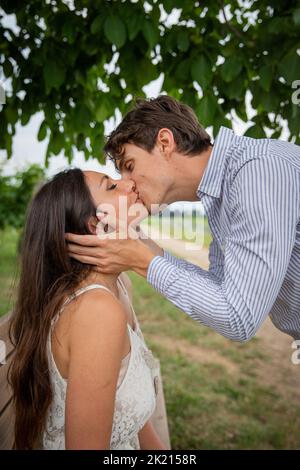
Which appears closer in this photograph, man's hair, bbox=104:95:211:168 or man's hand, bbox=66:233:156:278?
man's hand, bbox=66:233:156:278

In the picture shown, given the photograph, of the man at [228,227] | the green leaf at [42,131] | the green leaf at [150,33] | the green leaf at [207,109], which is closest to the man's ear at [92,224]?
the man at [228,227]

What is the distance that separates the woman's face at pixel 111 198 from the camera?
74.1 inches

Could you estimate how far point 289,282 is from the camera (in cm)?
189

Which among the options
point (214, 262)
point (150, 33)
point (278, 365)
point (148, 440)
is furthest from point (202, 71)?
point (278, 365)

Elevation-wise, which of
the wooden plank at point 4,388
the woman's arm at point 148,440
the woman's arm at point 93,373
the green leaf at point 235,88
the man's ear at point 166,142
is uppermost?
the green leaf at point 235,88

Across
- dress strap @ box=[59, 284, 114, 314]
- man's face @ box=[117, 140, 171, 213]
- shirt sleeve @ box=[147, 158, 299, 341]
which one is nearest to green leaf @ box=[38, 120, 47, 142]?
man's face @ box=[117, 140, 171, 213]

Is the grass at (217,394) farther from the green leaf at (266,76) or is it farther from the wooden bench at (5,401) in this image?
the green leaf at (266,76)

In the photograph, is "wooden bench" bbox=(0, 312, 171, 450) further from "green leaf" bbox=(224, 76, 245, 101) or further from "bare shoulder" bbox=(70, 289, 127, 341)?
"green leaf" bbox=(224, 76, 245, 101)

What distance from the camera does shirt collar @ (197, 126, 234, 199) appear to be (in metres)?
1.99

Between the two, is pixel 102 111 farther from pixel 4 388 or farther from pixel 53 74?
pixel 4 388

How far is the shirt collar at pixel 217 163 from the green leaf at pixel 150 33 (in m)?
0.62

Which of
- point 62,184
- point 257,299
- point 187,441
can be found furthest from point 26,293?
point 187,441

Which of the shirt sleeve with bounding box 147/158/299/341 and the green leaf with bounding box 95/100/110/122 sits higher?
the green leaf with bounding box 95/100/110/122
